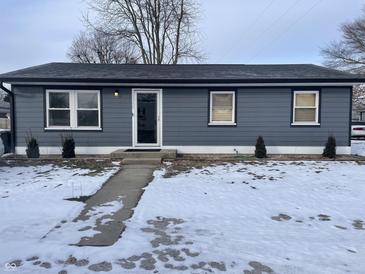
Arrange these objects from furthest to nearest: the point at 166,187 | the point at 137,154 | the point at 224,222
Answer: the point at 137,154 → the point at 166,187 → the point at 224,222

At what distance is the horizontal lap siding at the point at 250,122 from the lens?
1087cm

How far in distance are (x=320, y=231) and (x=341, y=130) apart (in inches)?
317

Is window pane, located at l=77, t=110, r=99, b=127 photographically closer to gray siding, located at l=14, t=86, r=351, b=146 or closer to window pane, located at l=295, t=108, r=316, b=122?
gray siding, located at l=14, t=86, r=351, b=146

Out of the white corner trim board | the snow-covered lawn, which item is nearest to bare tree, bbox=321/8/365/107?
the white corner trim board

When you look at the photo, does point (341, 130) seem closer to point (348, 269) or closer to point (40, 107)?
point (348, 269)

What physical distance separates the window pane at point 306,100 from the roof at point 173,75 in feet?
2.11

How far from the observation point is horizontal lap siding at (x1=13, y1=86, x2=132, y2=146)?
1066 cm

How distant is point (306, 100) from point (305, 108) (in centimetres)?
28

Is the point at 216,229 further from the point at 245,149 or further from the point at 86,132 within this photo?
the point at 86,132

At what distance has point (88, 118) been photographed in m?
10.9

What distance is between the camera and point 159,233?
152 inches

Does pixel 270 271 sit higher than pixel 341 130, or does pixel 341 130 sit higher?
pixel 341 130

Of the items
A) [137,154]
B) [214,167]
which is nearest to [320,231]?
[214,167]

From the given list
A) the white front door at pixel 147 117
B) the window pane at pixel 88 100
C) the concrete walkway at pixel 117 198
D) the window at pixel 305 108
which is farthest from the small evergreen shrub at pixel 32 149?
the window at pixel 305 108
